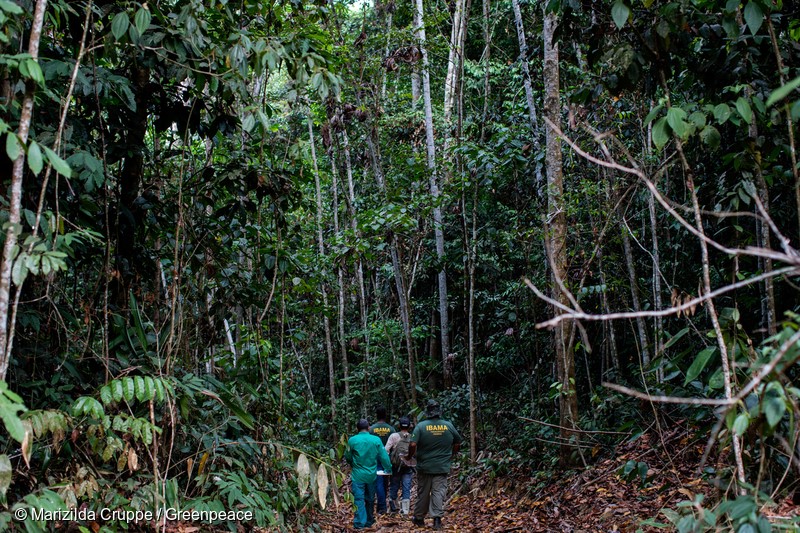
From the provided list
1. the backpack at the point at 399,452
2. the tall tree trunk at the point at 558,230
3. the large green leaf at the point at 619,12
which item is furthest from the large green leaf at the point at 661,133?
the backpack at the point at 399,452

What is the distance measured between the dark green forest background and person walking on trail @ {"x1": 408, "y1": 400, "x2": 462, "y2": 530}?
1.46 m

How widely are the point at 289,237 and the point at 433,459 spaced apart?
11.2 feet

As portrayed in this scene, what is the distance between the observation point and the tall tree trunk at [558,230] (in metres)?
7.90

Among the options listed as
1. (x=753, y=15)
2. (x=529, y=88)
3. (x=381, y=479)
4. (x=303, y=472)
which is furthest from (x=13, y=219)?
(x=529, y=88)

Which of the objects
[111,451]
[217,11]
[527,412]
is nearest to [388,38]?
[217,11]

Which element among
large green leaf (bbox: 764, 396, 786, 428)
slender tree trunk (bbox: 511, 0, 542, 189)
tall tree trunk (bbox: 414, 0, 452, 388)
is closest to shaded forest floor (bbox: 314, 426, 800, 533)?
large green leaf (bbox: 764, 396, 786, 428)

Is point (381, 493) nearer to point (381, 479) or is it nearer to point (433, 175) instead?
point (381, 479)

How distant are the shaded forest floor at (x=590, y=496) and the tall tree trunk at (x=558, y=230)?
58cm

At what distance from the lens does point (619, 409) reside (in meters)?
8.76

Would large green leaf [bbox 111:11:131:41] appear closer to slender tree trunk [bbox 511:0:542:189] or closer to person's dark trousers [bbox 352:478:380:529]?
person's dark trousers [bbox 352:478:380:529]

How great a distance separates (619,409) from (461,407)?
4.33 metres

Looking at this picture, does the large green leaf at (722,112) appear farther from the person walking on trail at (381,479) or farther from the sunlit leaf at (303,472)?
the person walking on trail at (381,479)

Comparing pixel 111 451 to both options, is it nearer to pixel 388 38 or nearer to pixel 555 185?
pixel 555 185

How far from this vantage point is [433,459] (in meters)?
8.38
